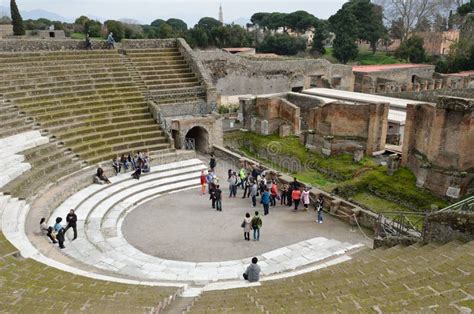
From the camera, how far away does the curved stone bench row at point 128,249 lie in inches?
391

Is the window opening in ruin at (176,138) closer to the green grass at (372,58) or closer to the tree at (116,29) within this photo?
the tree at (116,29)

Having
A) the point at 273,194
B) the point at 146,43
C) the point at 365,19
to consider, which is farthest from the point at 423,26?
the point at 273,194

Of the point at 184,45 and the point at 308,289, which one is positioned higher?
the point at 184,45

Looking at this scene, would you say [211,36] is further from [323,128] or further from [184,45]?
[323,128]

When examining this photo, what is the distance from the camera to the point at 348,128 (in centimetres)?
2000

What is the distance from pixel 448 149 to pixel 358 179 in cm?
345

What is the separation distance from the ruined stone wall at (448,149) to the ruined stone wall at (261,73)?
17357mm

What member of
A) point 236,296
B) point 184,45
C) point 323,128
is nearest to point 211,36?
point 184,45

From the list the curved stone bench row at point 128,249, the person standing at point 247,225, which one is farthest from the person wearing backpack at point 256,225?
the curved stone bench row at point 128,249

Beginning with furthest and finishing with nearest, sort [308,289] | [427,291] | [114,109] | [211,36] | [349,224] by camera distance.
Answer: [211,36] → [114,109] → [349,224] → [308,289] → [427,291]

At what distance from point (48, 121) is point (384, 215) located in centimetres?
1307

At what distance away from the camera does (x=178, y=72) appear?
76.5ft

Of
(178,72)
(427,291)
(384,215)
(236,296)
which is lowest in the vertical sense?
(384,215)

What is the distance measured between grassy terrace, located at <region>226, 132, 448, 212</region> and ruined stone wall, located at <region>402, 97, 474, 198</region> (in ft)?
1.86
